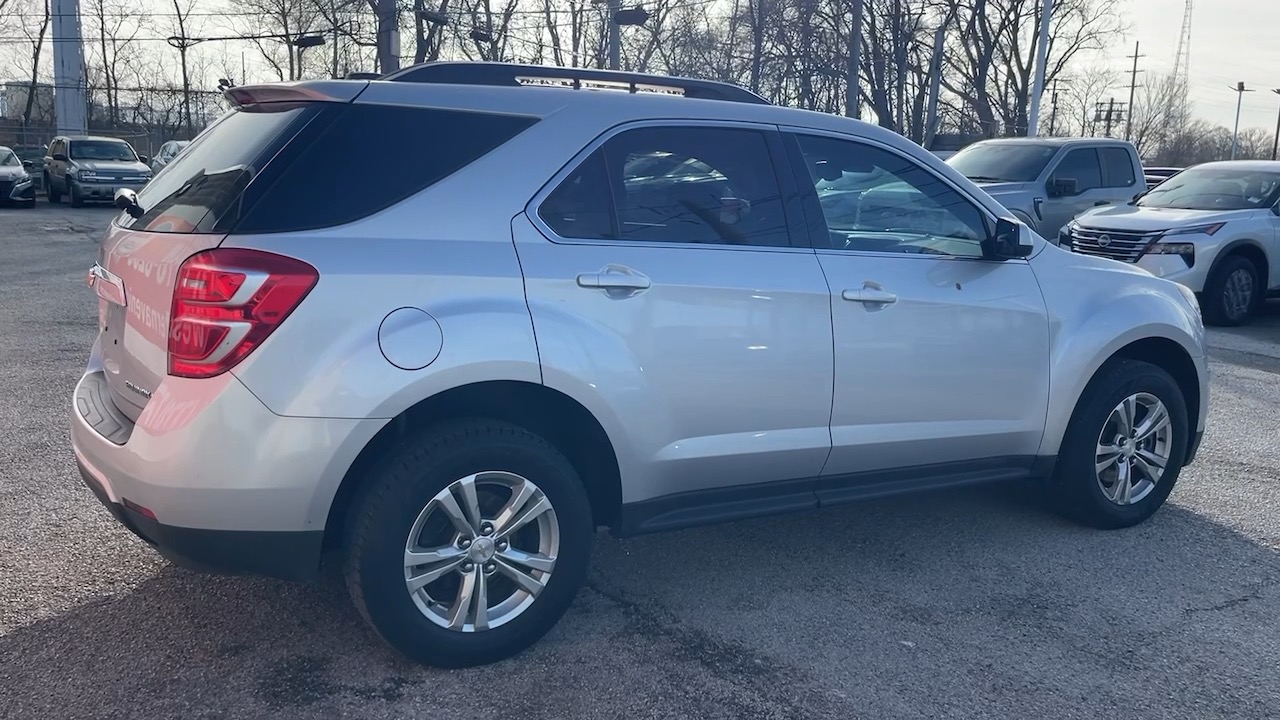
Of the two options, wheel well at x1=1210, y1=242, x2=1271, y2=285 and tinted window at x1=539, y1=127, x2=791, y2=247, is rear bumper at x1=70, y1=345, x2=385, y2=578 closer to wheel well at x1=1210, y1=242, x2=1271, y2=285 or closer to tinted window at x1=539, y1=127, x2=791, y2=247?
tinted window at x1=539, y1=127, x2=791, y2=247

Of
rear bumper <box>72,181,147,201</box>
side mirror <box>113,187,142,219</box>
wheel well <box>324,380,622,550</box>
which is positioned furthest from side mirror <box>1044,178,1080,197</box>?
rear bumper <box>72,181,147,201</box>

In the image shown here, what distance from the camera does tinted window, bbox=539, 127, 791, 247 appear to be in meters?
3.62

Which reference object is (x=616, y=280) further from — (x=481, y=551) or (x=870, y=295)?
(x=870, y=295)

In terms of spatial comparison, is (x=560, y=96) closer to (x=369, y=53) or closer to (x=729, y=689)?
(x=729, y=689)

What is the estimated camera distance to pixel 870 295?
408 centimetres

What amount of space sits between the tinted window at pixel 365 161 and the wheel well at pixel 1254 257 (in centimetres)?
1032

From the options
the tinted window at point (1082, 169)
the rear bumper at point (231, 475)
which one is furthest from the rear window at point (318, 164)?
the tinted window at point (1082, 169)

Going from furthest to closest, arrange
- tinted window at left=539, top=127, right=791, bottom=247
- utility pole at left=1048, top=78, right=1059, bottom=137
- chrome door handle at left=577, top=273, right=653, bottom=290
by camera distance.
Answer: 1. utility pole at left=1048, top=78, right=1059, bottom=137
2. tinted window at left=539, top=127, right=791, bottom=247
3. chrome door handle at left=577, top=273, right=653, bottom=290

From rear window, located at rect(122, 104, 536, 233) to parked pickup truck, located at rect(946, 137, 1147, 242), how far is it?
35.6ft

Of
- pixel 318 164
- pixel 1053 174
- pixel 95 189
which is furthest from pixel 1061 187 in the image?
pixel 95 189

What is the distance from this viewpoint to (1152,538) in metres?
4.90

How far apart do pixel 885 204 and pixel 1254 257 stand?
30.2ft

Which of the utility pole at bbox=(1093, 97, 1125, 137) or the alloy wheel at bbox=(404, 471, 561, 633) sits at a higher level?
the utility pole at bbox=(1093, 97, 1125, 137)

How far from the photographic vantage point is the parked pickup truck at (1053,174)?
1340 centimetres
